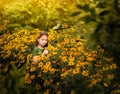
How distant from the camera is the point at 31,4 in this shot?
728cm

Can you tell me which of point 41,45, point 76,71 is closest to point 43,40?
point 41,45

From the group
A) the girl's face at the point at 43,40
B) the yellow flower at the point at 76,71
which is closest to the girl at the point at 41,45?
the girl's face at the point at 43,40

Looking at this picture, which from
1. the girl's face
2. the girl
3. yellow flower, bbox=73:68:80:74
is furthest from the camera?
the girl's face

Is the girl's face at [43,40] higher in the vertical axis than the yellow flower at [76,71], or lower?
higher

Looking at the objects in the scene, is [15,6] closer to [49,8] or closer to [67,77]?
[49,8]

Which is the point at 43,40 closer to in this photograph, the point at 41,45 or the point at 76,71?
the point at 41,45

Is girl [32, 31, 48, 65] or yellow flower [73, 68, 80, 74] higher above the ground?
girl [32, 31, 48, 65]

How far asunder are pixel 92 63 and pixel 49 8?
2.20 m

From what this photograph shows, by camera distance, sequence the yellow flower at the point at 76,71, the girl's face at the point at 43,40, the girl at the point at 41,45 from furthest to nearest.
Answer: the girl's face at the point at 43,40, the girl at the point at 41,45, the yellow flower at the point at 76,71

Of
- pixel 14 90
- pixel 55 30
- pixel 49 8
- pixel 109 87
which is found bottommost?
pixel 109 87

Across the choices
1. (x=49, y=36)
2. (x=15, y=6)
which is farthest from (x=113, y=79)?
(x=15, y=6)

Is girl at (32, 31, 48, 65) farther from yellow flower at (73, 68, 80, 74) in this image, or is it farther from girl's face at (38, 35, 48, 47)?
yellow flower at (73, 68, 80, 74)

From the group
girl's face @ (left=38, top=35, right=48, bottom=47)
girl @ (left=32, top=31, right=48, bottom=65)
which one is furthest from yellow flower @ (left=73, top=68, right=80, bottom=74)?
girl's face @ (left=38, top=35, right=48, bottom=47)

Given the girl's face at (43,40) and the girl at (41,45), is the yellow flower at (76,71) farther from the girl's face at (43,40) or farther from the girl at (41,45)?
the girl's face at (43,40)
